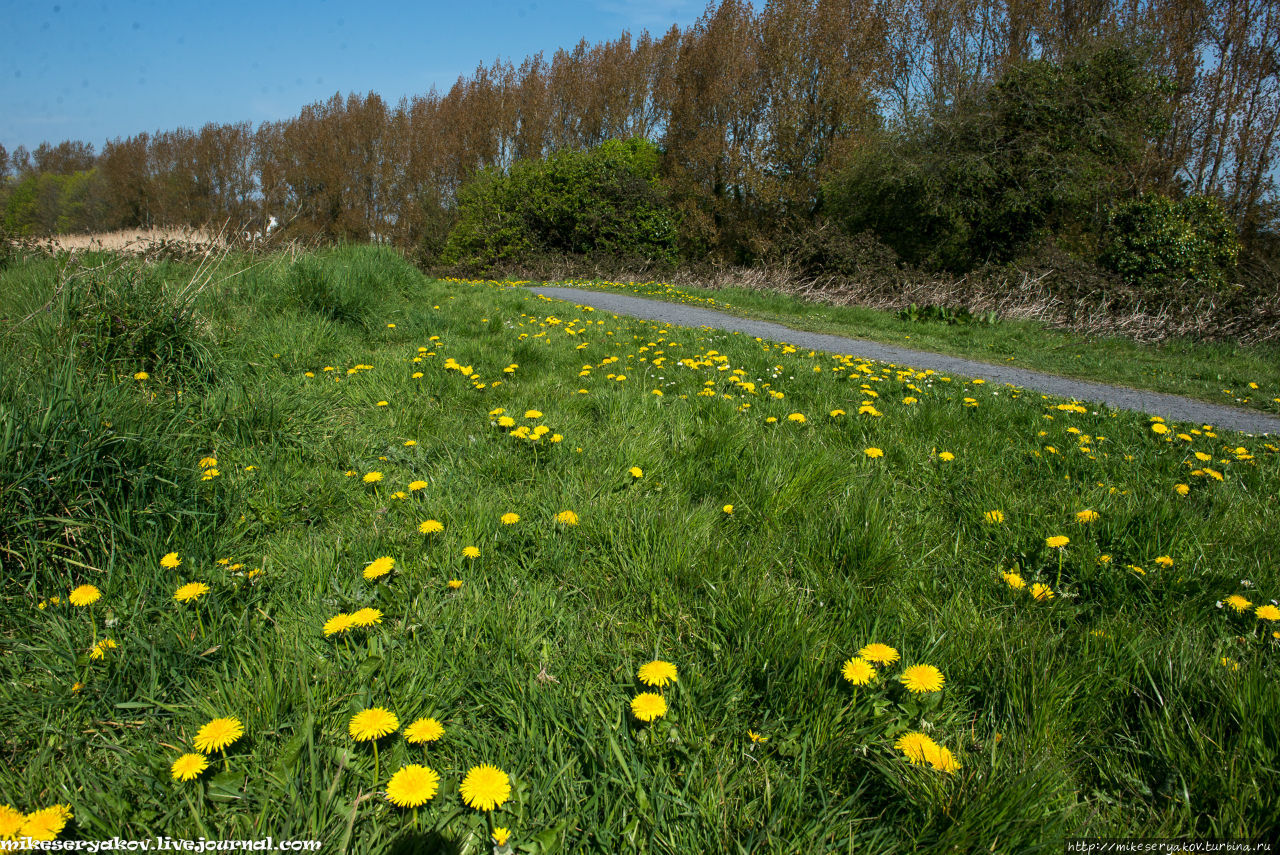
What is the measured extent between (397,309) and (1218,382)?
9324mm

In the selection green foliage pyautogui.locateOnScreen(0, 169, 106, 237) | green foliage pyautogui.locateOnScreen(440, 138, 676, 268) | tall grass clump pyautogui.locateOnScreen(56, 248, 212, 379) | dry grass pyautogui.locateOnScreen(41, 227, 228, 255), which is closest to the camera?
tall grass clump pyautogui.locateOnScreen(56, 248, 212, 379)

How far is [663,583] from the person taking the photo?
1941 mm

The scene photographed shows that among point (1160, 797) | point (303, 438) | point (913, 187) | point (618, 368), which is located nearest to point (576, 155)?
point (913, 187)

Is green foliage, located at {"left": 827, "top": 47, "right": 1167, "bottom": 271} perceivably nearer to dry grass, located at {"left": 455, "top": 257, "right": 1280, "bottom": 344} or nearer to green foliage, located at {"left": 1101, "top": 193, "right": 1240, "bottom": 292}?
green foliage, located at {"left": 1101, "top": 193, "right": 1240, "bottom": 292}

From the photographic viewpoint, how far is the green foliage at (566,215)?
23.7 meters

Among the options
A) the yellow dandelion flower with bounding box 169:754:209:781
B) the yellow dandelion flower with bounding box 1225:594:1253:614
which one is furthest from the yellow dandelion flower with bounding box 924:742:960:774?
the yellow dandelion flower with bounding box 169:754:209:781

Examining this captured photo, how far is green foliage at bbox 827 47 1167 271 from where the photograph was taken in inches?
580

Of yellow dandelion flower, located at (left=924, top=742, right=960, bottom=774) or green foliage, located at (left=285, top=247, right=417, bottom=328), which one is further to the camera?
green foliage, located at (left=285, top=247, right=417, bottom=328)

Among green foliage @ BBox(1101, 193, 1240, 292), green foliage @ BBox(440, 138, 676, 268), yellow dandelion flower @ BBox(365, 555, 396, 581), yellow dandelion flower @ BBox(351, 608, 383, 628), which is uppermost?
green foliage @ BBox(440, 138, 676, 268)

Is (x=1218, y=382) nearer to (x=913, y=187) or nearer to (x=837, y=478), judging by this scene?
(x=837, y=478)

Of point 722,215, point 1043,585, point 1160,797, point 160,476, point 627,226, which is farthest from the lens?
point 722,215

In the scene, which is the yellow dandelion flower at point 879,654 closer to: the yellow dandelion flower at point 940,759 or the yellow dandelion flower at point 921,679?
the yellow dandelion flower at point 921,679

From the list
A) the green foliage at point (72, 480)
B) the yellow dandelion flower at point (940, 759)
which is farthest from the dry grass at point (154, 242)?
the yellow dandelion flower at point (940, 759)

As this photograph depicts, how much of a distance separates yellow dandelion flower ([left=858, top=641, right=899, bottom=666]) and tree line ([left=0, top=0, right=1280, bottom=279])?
7.80 meters
